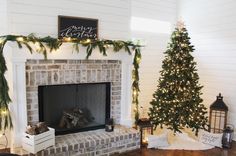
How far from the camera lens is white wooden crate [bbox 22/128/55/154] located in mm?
2912

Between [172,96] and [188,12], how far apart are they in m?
2.02

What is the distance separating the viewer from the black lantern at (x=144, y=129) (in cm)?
381

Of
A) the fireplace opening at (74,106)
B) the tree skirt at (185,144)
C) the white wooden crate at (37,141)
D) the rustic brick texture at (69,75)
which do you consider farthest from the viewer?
the tree skirt at (185,144)

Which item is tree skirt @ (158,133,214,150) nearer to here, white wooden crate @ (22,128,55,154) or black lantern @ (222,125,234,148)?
black lantern @ (222,125,234,148)

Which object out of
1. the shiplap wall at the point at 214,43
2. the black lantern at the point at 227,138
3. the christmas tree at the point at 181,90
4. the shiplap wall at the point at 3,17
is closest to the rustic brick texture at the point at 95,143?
the christmas tree at the point at 181,90

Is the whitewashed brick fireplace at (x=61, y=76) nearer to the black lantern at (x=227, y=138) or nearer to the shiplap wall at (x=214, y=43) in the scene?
the black lantern at (x=227, y=138)

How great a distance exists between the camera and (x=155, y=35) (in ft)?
15.9

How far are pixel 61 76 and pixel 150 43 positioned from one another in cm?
220

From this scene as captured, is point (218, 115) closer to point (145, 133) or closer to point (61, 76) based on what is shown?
point (145, 133)

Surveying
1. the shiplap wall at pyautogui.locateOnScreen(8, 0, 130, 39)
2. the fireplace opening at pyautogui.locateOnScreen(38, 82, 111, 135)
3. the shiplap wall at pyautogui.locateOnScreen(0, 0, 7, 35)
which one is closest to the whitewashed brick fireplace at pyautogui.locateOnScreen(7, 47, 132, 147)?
the fireplace opening at pyautogui.locateOnScreen(38, 82, 111, 135)

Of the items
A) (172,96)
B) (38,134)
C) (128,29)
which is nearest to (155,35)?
(128,29)

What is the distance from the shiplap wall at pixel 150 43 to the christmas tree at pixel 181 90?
70cm

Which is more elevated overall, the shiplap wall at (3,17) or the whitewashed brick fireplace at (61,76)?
the shiplap wall at (3,17)

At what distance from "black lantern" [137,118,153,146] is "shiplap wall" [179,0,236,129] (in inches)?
60.2
